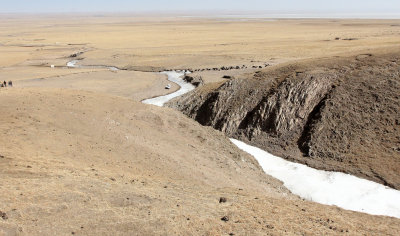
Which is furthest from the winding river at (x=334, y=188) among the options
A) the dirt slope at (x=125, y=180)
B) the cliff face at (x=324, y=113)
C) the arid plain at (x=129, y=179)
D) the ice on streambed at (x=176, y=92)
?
the ice on streambed at (x=176, y=92)

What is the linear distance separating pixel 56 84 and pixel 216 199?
54.6m

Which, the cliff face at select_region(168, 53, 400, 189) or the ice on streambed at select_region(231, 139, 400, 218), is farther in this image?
the cliff face at select_region(168, 53, 400, 189)

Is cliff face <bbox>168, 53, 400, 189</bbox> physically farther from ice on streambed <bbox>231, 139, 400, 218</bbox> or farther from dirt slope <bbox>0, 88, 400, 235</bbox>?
dirt slope <bbox>0, 88, 400, 235</bbox>

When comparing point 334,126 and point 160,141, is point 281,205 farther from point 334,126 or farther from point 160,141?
→ point 334,126

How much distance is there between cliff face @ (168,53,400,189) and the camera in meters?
28.8

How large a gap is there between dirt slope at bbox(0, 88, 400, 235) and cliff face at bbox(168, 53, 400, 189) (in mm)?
6531

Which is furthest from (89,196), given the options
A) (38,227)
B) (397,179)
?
(397,179)

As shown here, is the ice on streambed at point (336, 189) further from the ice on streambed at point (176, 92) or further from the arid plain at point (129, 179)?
the ice on streambed at point (176, 92)

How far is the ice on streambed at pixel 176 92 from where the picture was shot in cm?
5045

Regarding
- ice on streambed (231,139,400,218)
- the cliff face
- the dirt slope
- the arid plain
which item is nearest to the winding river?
ice on streambed (231,139,400,218)

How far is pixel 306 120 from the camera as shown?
33969 millimetres

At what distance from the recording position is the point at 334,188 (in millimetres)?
26094

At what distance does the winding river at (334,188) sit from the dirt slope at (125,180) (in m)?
2.40

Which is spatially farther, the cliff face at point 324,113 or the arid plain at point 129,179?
the cliff face at point 324,113
